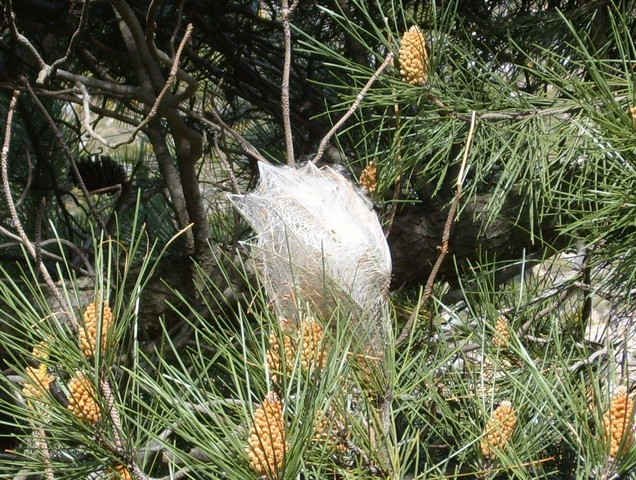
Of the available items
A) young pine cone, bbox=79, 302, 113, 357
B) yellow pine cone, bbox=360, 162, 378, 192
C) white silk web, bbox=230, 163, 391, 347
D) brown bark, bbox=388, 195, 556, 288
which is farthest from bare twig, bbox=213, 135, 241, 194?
brown bark, bbox=388, 195, 556, 288

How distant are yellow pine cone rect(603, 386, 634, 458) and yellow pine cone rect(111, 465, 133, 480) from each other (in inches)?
14.1

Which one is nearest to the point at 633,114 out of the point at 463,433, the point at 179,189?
the point at 463,433

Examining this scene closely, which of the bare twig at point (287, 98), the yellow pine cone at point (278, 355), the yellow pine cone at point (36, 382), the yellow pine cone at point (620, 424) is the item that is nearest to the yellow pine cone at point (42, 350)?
the yellow pine cone at point (36, 382)

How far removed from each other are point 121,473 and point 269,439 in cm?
17

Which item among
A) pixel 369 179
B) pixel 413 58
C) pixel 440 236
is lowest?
pixel 440 236

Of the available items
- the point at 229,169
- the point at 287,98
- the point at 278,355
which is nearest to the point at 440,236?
the point at 229,169

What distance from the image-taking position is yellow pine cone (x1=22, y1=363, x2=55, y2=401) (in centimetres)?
70

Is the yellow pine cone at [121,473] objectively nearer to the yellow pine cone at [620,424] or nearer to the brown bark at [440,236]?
the yellow pine cone at [620,424]

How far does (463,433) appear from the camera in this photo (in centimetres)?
85

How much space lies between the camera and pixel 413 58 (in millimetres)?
969

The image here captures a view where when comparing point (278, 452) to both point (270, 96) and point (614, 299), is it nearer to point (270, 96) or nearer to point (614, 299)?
point (614, 299)

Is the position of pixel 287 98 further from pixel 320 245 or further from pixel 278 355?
pixel 278 355

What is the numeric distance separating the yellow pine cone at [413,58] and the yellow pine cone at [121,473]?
0.50 metres

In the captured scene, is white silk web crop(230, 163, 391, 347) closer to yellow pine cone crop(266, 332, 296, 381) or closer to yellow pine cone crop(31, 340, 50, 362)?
yellow pine cone crop(266, 332, 296, 381)
